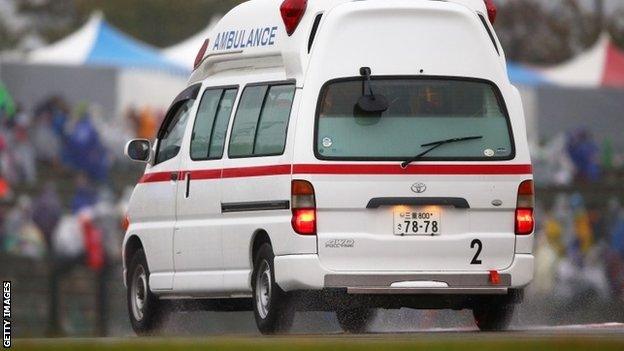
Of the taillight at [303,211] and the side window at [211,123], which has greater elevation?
the side window at [211,123]

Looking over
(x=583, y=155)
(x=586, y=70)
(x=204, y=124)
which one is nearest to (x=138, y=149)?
(x=204, y=124)

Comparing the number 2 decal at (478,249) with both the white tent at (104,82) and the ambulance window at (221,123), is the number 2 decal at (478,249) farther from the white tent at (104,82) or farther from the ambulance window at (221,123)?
the white tent at (104,82)

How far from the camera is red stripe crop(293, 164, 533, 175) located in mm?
13148

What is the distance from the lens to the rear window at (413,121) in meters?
13.3

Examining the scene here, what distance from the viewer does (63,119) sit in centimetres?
3036

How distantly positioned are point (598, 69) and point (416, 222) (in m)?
34.0

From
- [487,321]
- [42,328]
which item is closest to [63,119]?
[42,328]

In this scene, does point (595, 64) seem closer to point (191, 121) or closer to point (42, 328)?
point (42, 328)

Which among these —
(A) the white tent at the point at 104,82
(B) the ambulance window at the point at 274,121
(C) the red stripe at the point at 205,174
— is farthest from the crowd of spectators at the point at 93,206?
(B) the ambulance window at the point at 274,121

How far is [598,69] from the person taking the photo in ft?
153

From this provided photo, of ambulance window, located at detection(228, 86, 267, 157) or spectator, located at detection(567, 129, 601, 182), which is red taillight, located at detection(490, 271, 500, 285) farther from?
spectator, located at detection(567, 129, 601, 182)

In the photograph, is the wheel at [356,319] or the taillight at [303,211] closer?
the taillight at [303,211]

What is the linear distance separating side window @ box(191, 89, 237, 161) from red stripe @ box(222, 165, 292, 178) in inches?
9.9

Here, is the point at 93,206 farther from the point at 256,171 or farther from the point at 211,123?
the point at 256,171
